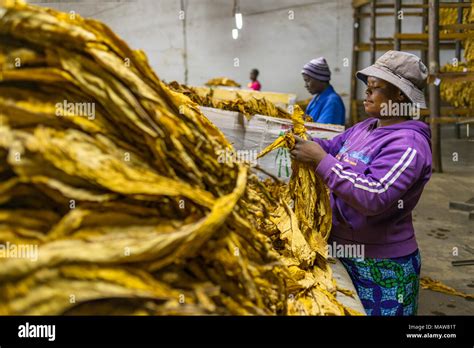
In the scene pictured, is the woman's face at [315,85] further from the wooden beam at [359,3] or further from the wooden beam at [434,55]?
the wooden beam at [359,3]

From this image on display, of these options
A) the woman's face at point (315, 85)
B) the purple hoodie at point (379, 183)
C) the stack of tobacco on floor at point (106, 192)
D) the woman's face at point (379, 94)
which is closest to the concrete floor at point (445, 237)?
the purple hoodie at point (379, 183)

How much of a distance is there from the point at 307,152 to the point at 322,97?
2.27 m

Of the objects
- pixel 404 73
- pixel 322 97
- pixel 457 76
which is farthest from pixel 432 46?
pixel 404 73

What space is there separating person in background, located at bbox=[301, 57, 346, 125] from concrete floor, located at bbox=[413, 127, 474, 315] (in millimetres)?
1354

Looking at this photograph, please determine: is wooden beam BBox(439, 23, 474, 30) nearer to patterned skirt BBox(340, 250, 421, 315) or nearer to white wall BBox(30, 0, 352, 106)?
patterned skirt BBox(340, 250, 421, 315)

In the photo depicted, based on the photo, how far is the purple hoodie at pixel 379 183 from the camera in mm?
1534

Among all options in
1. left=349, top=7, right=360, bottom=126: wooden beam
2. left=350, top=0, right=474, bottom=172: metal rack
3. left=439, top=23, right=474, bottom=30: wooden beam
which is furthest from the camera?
left=349, top=7, right=360, bottom=126: wooden beam

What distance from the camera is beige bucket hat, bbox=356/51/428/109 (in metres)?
1.73

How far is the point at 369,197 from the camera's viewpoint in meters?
1.53

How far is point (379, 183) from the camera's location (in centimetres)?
152

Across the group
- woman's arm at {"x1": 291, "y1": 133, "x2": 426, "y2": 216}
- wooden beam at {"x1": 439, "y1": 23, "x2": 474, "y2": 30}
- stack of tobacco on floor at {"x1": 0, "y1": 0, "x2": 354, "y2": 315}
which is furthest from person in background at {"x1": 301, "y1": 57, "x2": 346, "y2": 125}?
stack of tobacco on floor at {"x1": 0, "y1": 0, "x2": 354, "y2": 315}

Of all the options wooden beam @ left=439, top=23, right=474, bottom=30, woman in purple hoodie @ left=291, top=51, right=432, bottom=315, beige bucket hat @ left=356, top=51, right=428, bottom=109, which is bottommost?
woman in purple hoodie @ left=291, top=51, right=432, bottom=315

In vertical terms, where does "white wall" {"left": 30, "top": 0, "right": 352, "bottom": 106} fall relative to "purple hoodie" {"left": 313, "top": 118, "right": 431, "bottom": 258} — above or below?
above

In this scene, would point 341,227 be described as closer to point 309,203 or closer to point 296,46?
point 309,203
